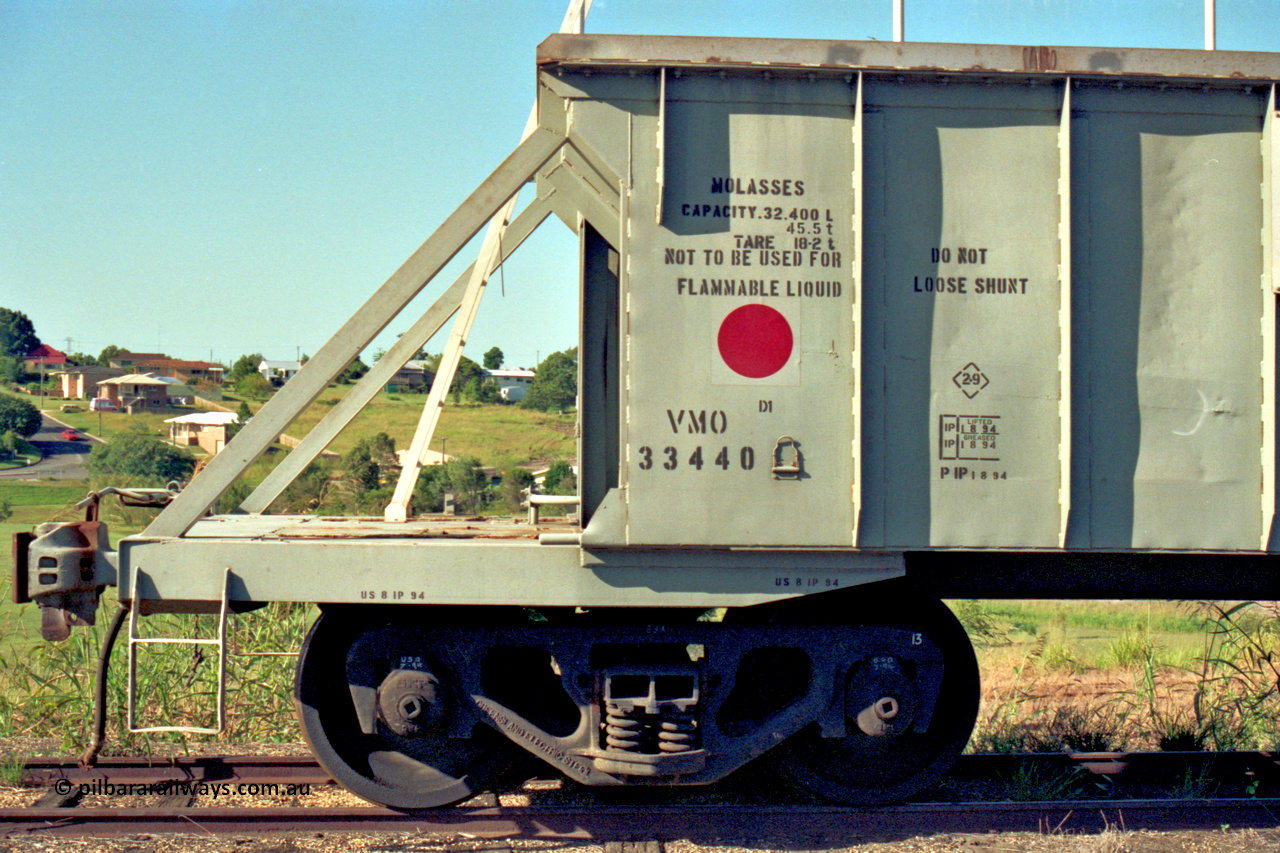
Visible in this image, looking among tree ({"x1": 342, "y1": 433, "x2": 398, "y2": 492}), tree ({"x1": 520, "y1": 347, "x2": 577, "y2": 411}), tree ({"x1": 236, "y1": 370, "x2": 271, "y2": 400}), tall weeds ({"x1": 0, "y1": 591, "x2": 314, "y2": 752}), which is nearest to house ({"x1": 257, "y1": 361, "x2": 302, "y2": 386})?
tree ({"x1": 236, "y1": 370, "x2": 271, "y2": 400})

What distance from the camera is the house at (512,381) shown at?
55.0 metres

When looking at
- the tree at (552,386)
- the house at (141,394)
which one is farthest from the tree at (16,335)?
the tree at (552,386)

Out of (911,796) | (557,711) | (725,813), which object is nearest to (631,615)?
(557,711)

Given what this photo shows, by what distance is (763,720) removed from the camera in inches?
201

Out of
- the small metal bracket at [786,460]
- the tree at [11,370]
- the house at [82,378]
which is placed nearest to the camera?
the small metal bracket at [786,460]

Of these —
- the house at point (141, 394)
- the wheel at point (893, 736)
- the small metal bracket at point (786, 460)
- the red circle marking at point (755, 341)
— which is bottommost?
the wheel at point (893, 736)

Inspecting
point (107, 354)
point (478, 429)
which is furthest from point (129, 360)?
point (478, 429)

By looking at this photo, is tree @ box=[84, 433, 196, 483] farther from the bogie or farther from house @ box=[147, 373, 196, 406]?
the bogie

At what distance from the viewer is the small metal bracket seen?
14.9 ft

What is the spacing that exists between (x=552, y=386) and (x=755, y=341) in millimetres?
41881

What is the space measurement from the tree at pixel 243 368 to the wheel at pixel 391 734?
57.2 metres

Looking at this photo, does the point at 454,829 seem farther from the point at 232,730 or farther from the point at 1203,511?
the point at 1203,511

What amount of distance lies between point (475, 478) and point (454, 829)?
2451 cm

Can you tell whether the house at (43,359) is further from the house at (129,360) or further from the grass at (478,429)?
the grass at (478,429)
